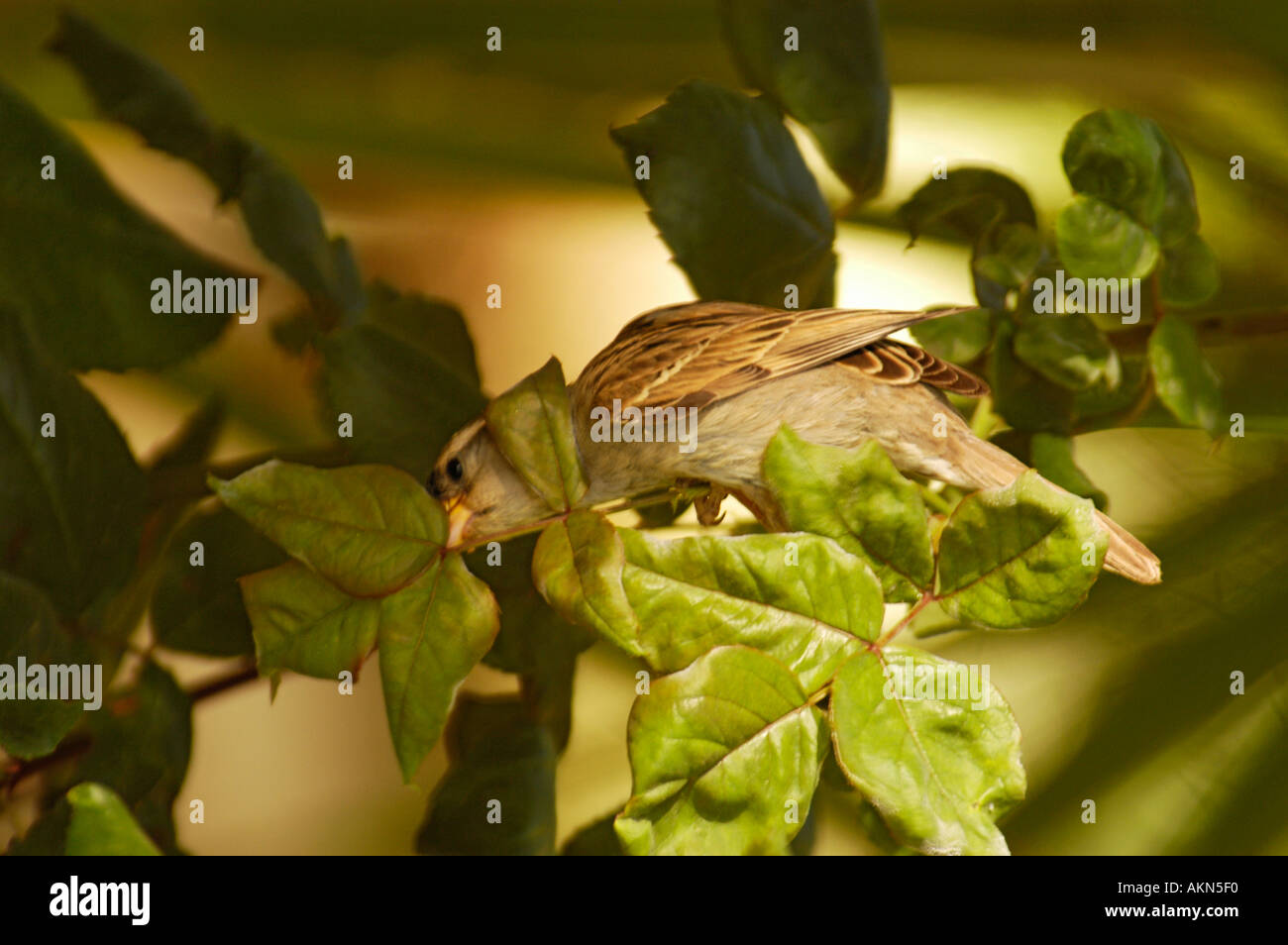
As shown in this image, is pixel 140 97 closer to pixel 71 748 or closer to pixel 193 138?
pixel 193 138

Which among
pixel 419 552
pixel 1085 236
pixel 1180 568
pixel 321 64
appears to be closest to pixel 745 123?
pixel 1085 236

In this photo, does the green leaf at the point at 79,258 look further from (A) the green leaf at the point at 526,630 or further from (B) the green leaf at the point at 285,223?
(A) the green leaf at the point at 526,630

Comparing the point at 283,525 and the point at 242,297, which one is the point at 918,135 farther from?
the point at 283,525

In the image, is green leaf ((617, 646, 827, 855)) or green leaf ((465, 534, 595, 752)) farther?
green leaf ((465, 534, 595, 752))

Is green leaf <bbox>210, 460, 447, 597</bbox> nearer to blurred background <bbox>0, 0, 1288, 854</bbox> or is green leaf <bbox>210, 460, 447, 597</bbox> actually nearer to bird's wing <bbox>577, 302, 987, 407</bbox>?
bird's wing <bbox>577, 302, 987, 407</bbox>

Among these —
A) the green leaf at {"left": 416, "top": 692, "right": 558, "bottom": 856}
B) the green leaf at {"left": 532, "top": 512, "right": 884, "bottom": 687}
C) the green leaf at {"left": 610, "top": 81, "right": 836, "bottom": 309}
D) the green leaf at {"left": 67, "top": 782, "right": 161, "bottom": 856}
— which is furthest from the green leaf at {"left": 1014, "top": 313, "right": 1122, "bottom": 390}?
the green leaf at {"left": 67, "top": 782, "right": 161, "bottom": 856}

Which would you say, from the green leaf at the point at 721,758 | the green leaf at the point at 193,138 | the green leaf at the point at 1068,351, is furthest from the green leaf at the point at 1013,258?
the green leaf at the point at 193,138
